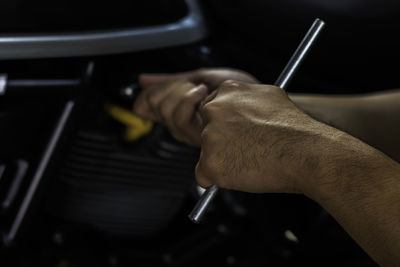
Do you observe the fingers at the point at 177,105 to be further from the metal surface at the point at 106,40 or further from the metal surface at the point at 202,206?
the metal surface at the point at 202,206

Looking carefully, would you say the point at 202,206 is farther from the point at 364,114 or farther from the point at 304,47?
the point at 364,114

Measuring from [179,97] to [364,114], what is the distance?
248mm

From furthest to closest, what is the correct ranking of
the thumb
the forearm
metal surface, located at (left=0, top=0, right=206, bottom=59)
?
the thumb → metal surface, located at (left=0, top=0, right=206, bottom=59) → the forearm

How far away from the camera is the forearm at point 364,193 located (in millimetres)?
510

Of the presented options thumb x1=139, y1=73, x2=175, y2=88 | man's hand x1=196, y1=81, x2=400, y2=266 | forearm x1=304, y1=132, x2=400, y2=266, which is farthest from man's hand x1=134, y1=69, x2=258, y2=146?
forearm x1=304, y1=132, x2=400, y2=266

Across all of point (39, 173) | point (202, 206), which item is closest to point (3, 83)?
point (39, 173)

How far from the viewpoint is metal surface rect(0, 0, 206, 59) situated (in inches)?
27.3

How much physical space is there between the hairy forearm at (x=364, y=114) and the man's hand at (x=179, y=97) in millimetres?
91

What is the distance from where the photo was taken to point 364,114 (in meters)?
0.84

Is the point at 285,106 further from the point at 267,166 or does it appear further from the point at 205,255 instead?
the point at 205,255

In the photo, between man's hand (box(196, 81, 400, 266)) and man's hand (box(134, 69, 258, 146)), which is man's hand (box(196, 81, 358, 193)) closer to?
man's hand (box(196, 81, 400, 266))

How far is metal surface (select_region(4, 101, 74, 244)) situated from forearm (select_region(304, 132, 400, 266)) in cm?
32

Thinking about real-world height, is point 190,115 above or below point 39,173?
above

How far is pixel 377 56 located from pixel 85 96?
1.21 ft
